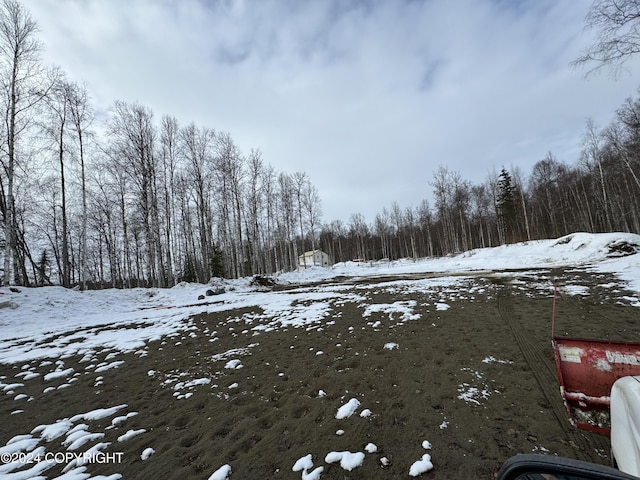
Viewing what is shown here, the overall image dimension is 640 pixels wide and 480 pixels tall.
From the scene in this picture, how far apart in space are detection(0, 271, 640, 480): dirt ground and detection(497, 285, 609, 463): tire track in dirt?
0.02 metres

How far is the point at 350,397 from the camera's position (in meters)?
4.12

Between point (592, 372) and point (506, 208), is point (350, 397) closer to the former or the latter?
point (592, 372)

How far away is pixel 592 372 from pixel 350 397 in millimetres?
3050

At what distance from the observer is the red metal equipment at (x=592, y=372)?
2.96 meters

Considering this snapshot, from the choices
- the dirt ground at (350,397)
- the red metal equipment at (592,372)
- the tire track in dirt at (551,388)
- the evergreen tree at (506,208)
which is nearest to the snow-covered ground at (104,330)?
the dirt ground at (350,397)

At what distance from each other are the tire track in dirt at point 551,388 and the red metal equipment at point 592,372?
10 centimetres

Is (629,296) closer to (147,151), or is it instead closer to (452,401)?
(452,401)

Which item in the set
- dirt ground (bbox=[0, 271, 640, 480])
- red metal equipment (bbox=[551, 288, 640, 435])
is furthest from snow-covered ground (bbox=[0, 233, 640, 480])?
red metal equipment (bbox=[551, 288, 640, 435])

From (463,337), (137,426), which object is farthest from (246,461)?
(463,337)

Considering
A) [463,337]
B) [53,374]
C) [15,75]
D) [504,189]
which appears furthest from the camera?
[504,189]

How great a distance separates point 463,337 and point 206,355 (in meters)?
6.16

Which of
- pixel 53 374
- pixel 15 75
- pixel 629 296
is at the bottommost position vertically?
pixel 629 296

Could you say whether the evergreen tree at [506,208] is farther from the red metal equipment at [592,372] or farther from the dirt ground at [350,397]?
the red metal equipment at [592,372]

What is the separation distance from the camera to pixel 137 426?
377cm
